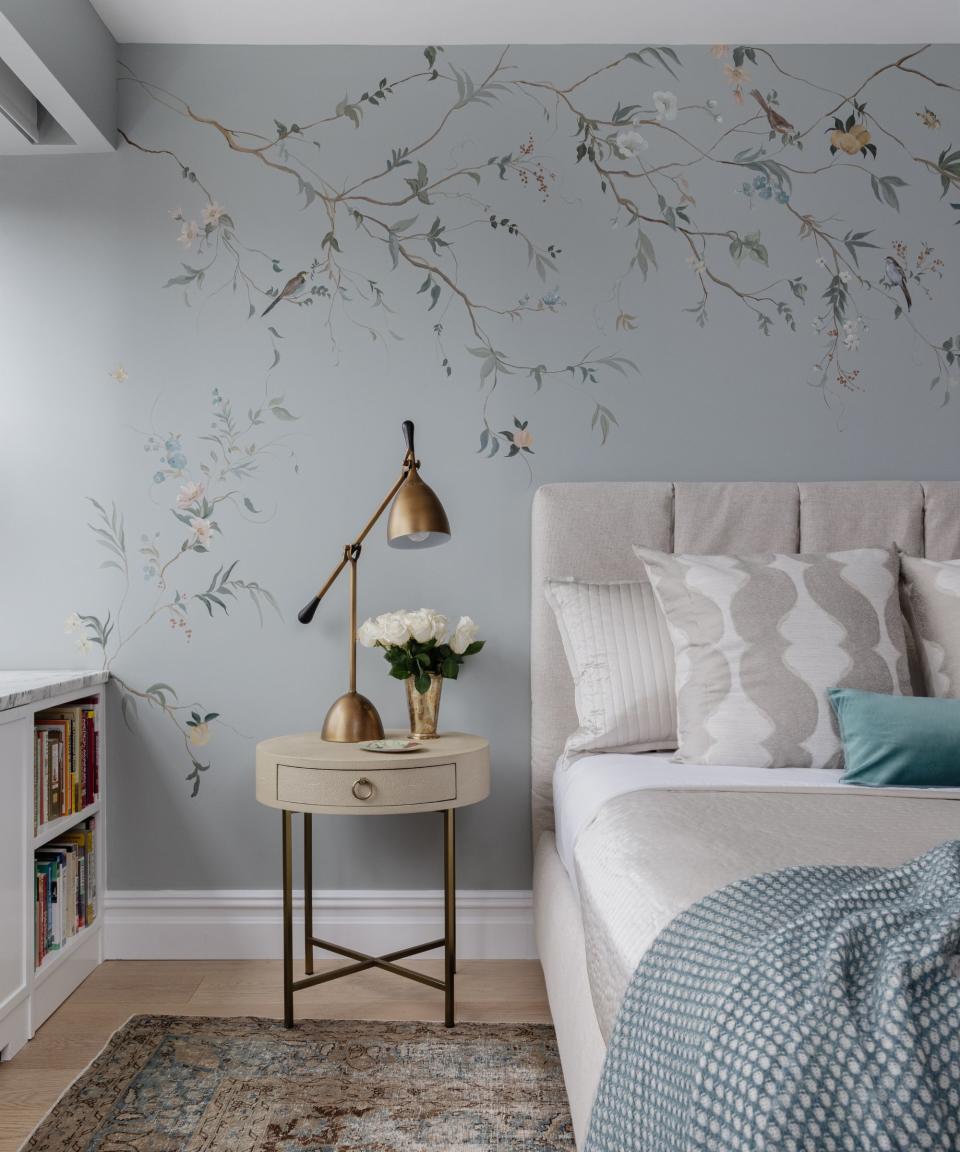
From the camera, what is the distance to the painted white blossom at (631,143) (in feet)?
8.46

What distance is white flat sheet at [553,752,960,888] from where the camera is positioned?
1692 mm

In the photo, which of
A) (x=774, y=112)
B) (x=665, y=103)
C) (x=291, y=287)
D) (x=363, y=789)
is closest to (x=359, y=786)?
(x=363, y=789)

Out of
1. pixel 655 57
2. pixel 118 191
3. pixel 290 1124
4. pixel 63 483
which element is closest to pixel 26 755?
pixel 63 483

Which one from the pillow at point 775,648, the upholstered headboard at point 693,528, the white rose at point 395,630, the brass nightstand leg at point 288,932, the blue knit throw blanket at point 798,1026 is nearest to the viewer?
the blue knit throw blanket at point 798,1026

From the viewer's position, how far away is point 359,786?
205 centimetres

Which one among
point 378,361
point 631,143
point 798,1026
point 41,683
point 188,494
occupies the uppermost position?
point 631,143

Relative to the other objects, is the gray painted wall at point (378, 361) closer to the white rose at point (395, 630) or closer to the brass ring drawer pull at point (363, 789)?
the white rose at point (395, 630)

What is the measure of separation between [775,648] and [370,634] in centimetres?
96

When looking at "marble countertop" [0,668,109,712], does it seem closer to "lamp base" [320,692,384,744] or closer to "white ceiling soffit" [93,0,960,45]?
"lamp base" [320,692,384,744]

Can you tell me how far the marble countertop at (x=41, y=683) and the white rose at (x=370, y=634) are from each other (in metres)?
0.71

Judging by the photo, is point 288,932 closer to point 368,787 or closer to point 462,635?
point 368,787

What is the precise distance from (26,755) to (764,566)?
172 cm

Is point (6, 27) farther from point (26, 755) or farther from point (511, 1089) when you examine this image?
point (511, 1089)

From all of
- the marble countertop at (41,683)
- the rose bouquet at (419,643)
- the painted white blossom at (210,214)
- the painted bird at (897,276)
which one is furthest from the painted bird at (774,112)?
the marble countertop at (41,683)
